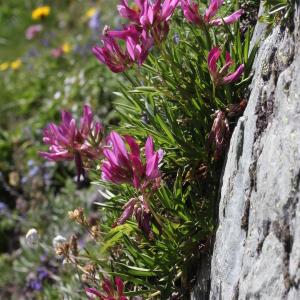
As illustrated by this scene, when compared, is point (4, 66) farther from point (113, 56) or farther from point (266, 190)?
point (266, 190)

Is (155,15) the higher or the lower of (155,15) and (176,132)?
the higher

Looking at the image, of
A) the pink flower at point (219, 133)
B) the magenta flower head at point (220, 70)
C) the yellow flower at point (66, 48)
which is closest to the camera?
the magenta flower head at point (220, 70)

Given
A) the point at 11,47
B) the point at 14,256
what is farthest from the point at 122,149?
the point at 11,47

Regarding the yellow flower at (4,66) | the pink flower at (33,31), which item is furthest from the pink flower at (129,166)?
the pink flower at (33,31)

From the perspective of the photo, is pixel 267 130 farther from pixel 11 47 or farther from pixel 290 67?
pixel 11 47

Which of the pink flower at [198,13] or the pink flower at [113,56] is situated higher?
the pink flower at [198,13]

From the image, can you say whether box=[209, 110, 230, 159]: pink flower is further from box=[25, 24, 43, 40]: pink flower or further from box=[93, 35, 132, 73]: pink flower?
box=[25, 24, 43, 40]: pink flower

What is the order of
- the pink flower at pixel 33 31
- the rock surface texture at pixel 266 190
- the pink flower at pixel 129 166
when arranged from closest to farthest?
the rock surface texture at pixel 266 190
the pink flower at pixel 129 166
the pink flower at pixel 33 31

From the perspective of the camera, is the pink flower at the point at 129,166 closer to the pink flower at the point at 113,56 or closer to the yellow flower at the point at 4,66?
the pink flower at the point at 113,56

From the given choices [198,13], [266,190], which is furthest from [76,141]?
[266,190]
